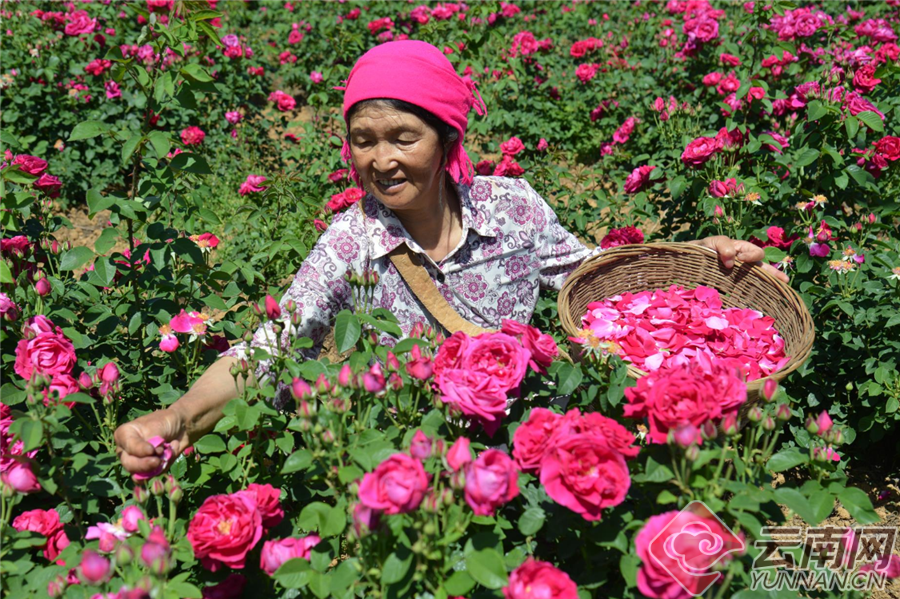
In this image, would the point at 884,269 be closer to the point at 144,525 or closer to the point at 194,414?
the point at 194,414

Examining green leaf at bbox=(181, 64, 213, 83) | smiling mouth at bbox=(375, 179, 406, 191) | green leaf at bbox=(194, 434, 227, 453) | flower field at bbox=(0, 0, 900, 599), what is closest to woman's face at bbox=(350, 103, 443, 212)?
smiling mouth at bbox=(375, 179, 406, 191)

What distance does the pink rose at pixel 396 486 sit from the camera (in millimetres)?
1060

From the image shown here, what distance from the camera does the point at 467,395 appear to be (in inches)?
51.1

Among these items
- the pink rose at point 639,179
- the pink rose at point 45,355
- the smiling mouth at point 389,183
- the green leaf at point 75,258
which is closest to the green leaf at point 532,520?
the pink rose at point 45,355

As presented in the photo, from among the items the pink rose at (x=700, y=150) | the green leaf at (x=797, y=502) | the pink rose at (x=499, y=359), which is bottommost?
the pink rose at (x=700, y=150)

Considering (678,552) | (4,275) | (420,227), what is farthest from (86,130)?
(678,552)

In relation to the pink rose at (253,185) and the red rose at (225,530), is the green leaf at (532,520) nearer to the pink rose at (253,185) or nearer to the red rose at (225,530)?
the red rose at (225,530)

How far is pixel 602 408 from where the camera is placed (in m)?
1.54

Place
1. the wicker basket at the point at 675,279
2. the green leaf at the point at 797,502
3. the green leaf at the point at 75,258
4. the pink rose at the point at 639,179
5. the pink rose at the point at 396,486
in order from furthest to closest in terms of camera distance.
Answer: the pink rose at the point at 639,179 < the wicker basket at the point at 675,279 < the green leaf at the point at 75,258 < the green leaf at the point at 797,502 < the pink rose at the point at 396,486

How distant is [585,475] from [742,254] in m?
1.53

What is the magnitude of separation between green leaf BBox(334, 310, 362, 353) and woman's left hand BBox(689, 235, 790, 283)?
4.65ft

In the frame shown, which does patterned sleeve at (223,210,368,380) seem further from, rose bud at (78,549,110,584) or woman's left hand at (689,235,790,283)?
woman's left hand at (689,235,790,283)

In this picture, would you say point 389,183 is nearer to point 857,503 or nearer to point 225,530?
point 225,530

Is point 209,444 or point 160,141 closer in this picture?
point 209,444
